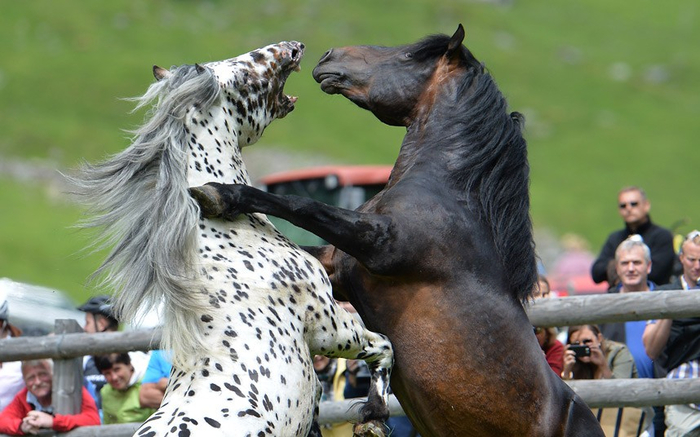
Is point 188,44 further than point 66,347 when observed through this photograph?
Yes

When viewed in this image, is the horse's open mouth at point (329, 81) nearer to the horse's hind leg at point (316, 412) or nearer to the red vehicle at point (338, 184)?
the horse's hind leg at point (316, 412)

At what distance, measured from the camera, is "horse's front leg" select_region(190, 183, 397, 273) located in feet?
13.7

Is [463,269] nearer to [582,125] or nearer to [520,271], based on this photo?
[520,271]

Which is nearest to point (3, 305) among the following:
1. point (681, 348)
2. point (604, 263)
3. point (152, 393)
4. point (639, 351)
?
point (152, 393)

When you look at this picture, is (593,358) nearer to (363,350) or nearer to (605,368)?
(605,368)

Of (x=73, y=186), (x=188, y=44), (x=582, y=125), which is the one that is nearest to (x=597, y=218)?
(x=582, y=125)

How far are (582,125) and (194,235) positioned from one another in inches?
1741

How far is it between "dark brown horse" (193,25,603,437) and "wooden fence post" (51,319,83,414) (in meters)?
2.64

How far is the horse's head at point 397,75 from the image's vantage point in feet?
16.4

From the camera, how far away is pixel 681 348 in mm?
6426

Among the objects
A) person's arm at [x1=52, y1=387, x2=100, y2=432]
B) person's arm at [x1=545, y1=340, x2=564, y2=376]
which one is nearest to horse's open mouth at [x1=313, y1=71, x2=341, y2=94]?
person's arm at [x1=545, y1=340, x2=564, y2=376]

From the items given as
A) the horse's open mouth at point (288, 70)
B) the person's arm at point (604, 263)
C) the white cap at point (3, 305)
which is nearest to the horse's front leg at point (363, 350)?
the horse's open mouth at point (288, 70)

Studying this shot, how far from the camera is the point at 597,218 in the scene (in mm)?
38719

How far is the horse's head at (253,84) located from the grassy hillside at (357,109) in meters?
25.4
